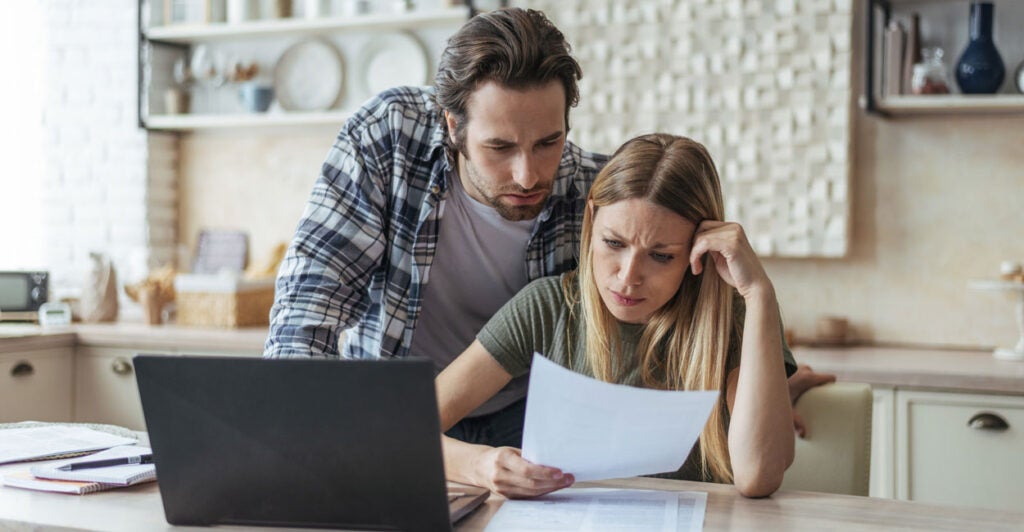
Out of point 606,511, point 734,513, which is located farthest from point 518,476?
point 734,513

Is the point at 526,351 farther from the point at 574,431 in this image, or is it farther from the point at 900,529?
the point at 900,529

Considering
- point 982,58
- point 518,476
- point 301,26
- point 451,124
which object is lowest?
point 518,476

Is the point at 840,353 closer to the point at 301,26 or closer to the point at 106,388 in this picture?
the point at 301,26

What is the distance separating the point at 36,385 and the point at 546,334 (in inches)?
89.0

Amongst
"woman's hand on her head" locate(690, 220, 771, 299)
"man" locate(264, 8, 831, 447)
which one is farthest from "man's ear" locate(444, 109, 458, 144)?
"woman's hand on her head" locate(690, 220, 771, 299)

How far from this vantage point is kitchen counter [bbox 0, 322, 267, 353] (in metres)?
3.26

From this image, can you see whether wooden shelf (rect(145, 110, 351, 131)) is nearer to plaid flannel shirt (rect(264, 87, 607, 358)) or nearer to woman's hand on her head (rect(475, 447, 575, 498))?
plaid flannel shirt (rect(264, 87, 607, 358))

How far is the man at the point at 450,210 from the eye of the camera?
176cm

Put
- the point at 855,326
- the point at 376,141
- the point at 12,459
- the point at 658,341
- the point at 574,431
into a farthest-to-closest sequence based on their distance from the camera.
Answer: the point at 855,326, the point at 376,141, the point at 658,341, the point at 12,459, the point at 574,431

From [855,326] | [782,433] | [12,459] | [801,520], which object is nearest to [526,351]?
[782,433]

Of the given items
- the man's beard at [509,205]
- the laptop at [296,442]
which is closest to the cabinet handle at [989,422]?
the man's beard at [509,205]

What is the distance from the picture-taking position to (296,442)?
1.15 m

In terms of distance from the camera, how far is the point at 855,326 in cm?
318

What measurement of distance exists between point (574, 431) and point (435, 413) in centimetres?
20
